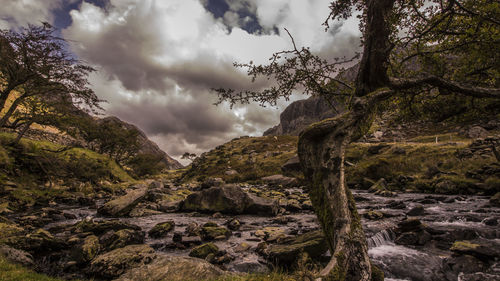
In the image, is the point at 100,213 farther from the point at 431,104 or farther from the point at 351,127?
the point at 431,104

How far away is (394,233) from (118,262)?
12.0 meters

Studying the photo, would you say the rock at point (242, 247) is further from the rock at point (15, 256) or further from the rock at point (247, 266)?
the rock at point (15, 256)

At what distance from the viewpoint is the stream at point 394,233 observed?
7457 millimetres

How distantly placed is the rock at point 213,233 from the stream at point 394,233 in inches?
19.3

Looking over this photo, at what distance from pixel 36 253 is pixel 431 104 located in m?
18.2

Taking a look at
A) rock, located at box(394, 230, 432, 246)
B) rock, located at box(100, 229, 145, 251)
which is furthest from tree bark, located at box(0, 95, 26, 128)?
rock, located at box(394, 230, 432, 246)

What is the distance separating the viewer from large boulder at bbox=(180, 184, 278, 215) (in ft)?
57.0

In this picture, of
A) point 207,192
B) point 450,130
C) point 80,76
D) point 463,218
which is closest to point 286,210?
point 207,192

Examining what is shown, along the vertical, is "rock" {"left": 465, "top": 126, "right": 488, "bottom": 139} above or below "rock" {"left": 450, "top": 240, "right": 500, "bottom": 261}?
above

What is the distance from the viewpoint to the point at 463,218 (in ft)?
41.3

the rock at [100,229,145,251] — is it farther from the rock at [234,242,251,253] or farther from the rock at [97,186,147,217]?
the rock at [97,186,147,217]

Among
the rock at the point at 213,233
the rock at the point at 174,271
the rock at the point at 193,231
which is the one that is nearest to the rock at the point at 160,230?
the rock at the point at 193,231

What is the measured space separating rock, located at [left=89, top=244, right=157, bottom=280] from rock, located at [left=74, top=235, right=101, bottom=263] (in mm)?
1090

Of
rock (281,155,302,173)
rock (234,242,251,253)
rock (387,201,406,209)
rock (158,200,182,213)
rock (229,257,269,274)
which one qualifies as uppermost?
rock (281,155,302,173)
